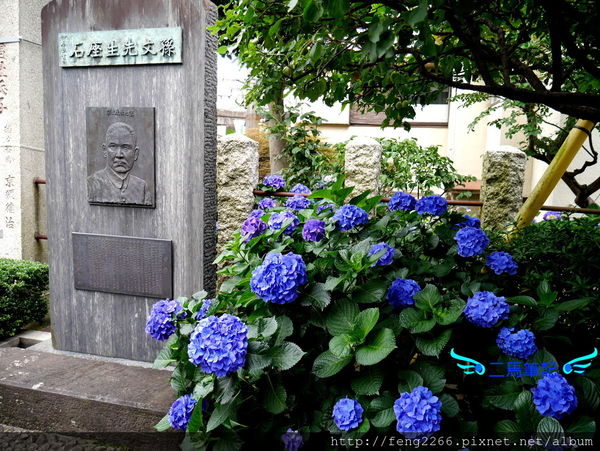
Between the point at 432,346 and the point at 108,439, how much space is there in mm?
1850

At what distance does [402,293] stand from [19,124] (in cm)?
428

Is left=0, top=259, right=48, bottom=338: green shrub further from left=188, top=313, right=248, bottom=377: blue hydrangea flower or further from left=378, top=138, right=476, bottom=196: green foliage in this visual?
left=378, top=138, right=476, bottom=196: green foliage

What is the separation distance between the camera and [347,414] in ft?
5.18

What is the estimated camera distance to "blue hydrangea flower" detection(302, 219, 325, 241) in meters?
2.10

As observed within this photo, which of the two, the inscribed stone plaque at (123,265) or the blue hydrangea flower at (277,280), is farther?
the inscribed stone plaque at (123,265)

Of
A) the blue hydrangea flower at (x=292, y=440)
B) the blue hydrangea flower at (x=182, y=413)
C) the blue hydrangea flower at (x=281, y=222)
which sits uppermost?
the blue hydrangea flower at (x=281, y=222)

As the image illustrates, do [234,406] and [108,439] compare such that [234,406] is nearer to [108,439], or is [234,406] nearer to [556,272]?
[108,439]

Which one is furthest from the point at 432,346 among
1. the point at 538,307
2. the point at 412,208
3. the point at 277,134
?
the point at 277,134

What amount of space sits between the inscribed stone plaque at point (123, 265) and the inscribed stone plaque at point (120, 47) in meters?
1.14

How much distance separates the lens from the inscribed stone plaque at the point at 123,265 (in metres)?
3.16

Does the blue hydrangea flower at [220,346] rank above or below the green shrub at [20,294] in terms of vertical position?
above

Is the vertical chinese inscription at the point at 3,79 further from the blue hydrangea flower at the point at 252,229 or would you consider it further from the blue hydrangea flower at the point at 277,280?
the blue hydrangea flower at the point at 277,280

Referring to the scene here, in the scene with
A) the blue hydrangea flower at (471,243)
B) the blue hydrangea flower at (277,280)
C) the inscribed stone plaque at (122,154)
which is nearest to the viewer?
the blue hydrangea flower at (277,280)

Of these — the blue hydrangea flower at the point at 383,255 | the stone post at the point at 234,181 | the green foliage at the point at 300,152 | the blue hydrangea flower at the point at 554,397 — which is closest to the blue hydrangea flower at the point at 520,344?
the blue hydrangea flower at the point at 554,397
